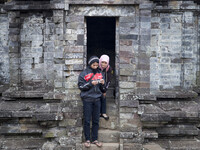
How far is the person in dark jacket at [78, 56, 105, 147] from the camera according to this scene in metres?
5.96

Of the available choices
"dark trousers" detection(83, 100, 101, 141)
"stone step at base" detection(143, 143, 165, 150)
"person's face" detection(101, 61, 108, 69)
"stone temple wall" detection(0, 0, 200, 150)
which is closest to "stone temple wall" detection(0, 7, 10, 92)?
"stone temple wall" detection(0, 0, 200, 150)

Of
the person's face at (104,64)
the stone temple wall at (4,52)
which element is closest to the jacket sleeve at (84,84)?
the person's face at (104,64)

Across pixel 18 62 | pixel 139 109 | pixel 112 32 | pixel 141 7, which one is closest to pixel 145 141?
pixel 139 109

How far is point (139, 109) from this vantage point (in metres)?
6.45

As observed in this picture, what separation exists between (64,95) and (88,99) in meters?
1.10

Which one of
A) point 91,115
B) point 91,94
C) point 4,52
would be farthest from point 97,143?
point 4,52

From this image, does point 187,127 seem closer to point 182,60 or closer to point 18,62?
point 182,60

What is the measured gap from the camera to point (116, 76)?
277 inches

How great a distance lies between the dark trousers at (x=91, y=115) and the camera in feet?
19.6

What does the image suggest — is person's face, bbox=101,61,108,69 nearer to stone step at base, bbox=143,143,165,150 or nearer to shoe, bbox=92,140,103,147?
shoe, bbox=92,140,103,147

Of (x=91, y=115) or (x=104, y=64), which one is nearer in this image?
(x=91, y=115)

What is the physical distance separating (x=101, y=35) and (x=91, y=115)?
19.3ft

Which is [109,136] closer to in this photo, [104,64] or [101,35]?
[104,64]

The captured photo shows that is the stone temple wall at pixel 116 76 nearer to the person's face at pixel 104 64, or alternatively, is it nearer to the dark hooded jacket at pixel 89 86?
the person's face at pixel 104 64
